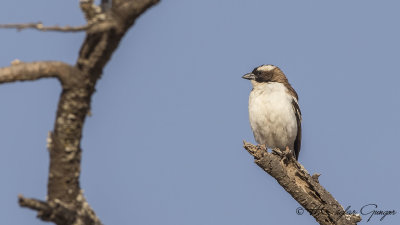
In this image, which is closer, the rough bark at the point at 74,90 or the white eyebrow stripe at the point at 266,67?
the rough bark at the point at 74,90

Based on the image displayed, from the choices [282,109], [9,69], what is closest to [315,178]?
[282,109]

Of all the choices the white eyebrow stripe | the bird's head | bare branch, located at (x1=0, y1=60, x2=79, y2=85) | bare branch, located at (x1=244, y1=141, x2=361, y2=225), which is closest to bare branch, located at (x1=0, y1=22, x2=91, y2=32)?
bare branch, located at (x1=0, y1=60, x2=79, y2=85)

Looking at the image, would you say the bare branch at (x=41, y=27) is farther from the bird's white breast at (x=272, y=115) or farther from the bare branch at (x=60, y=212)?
the bird's white breast at (x=272, y=115)

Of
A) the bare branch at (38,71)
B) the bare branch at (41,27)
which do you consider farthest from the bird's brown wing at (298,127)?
the bare branch at (41,27)

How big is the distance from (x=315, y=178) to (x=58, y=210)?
3565mm

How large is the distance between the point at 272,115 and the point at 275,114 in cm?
5

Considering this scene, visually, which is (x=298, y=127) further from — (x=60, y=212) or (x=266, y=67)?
(x=60, y=212)

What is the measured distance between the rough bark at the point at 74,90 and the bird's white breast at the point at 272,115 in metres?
6.02

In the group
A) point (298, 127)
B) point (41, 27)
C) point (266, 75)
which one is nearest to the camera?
point (41, 27)

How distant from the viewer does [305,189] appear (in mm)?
6672

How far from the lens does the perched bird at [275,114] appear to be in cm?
988

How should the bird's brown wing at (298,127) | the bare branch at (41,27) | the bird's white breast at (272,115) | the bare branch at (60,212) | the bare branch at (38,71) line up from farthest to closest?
the bird's brown wing at (298,127) < the bird's white breast at (272,115) < the bare branch at (38,71) < the bare branch at (60,212) < the bare branch at (41,27)

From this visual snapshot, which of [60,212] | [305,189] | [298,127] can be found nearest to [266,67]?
[298,127]

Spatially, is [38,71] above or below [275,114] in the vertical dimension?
below
